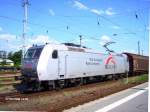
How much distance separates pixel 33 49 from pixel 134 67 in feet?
79.2

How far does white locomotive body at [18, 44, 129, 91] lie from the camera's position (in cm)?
1898

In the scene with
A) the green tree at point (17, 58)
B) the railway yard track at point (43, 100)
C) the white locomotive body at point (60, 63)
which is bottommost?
the railway yard track at point (43, 100)

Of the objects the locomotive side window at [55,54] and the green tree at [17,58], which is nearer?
the locomotive side window at [55,54]

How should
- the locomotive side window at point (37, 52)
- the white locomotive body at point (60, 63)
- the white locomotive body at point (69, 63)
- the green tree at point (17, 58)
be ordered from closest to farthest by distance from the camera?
1. the white locomotive body at point (60, 63)
2. the white locomotive body at point (69, 63)
3. the locomotive side window at point (37, 52)
4. the green tree at point (17, 58)

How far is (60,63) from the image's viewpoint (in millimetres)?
20516

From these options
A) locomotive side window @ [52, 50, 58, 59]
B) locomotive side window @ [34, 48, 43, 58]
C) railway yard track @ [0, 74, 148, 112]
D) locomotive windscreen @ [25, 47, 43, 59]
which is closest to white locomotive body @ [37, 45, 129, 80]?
locomotive side window @ [52, 50, 58, 59]

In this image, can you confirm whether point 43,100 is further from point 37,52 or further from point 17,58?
point 17,58

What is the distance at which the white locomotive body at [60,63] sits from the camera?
1898 cm

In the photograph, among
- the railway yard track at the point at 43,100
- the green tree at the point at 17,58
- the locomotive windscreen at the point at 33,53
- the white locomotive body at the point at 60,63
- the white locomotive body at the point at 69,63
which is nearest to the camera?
the railway yard track at the point at 43,100

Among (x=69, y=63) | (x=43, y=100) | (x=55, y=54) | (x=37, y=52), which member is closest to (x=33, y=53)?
(x=37, y=52)

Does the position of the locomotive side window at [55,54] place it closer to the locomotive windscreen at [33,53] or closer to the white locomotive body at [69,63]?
the white locomotive body at [69,63]

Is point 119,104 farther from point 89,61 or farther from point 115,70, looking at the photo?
point 115,70

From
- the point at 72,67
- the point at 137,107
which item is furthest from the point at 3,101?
the point at 72,67

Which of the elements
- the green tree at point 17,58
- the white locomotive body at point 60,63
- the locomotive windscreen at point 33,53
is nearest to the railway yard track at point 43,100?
the white locomotive body at point 60,63
